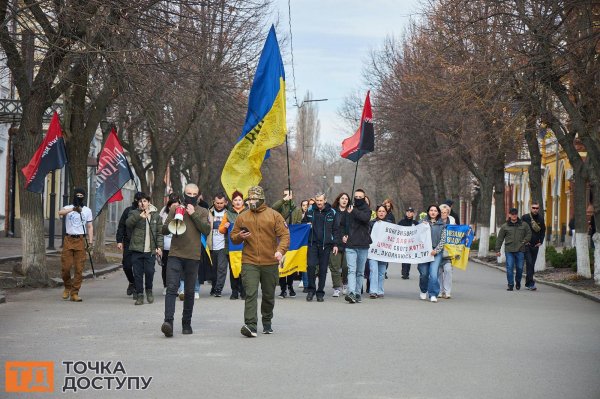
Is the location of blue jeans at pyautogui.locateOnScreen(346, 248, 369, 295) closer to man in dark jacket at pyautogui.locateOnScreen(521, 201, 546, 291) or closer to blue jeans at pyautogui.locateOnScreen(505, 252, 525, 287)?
blue jeans at pyautogui.locateOnScreen(505, 252, 525, 287)

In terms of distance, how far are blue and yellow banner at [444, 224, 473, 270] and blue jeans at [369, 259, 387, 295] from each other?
1358 millimetres

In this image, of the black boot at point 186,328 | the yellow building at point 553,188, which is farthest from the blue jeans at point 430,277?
the yellow building at point 553,188

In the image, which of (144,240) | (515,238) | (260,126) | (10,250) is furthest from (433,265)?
(10,250)

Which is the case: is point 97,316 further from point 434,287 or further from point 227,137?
point 227,137

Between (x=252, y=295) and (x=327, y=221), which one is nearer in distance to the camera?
(x=252, y=295)

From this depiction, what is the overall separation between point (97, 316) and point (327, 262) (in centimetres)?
536

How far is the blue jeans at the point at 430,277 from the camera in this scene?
19.6 meters

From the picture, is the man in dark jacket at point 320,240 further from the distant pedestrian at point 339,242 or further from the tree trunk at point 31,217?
the tree trunk at point 31,217

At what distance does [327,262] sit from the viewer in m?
19.2

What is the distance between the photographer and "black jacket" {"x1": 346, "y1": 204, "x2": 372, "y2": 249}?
1897 centimetres

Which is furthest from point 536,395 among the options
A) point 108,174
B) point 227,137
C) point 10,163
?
point 227,137

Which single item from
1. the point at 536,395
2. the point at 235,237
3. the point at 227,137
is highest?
the point at 227,137

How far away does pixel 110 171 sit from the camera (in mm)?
23984

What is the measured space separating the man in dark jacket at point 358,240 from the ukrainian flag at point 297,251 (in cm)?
82
